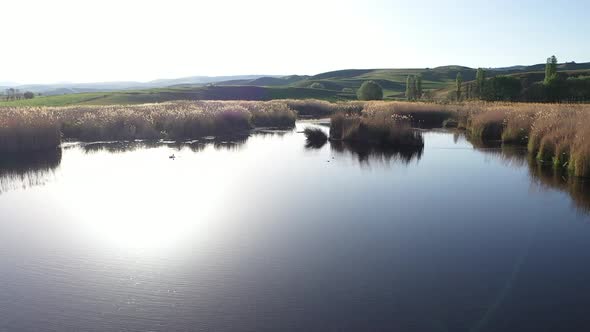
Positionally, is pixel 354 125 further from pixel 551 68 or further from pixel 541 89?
pixel 551 68

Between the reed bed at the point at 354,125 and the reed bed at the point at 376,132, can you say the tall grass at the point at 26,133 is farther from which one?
the reed bed at the point at 376,132

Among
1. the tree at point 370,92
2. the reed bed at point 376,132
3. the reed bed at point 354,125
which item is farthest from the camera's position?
the tree at point 370,92

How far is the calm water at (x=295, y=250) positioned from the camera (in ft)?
22.3

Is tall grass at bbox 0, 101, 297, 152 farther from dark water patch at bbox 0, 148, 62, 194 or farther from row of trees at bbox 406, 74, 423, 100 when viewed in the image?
row of trees at bbox 406, 74, 423, 100

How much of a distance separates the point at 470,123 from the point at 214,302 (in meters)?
27.0

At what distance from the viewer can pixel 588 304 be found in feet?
23.1

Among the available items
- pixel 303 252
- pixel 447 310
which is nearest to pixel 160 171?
pixel 303 252

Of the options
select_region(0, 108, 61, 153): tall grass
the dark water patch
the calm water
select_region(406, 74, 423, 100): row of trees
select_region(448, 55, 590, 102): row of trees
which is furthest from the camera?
select_region(406, 74, 423, 100): row of trees

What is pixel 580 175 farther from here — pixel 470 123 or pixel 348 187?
pixel 470 123

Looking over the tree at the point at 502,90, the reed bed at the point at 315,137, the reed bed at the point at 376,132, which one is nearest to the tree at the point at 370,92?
the tree at the point at 502,90

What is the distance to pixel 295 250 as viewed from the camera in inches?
364

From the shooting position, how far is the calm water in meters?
6.79

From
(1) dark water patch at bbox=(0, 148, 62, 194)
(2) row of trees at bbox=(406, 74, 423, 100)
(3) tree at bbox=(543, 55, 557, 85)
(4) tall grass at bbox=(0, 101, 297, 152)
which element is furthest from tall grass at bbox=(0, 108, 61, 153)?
(2) row of trees at bbox=(406, 74, 423, 100)

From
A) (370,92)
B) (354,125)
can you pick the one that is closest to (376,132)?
(354,125)
